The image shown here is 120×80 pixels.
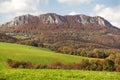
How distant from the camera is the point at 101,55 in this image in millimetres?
140000

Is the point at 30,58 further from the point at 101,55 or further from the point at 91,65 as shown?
the point at 101,55

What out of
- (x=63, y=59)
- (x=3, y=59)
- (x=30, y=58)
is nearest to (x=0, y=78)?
(x=3, y=59)

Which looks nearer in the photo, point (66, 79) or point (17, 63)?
point (66, 79)

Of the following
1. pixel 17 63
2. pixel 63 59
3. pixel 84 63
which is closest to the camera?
pixel 17 63

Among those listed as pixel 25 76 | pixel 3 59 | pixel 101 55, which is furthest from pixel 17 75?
pixel 101 55

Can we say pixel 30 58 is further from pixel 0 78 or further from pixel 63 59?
pixel 0 78

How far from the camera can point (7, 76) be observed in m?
20.3

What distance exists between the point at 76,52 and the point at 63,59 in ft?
119

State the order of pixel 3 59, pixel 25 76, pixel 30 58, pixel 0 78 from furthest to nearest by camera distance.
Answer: pixel 30 58 → pixel 3 59 → pixel 25 76 → pixel 0 78

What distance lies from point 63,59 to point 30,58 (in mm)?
14324

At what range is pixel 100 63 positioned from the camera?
81688mm

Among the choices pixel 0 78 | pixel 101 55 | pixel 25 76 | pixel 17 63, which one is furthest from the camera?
pixel 101 55

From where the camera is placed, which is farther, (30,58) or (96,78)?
(30,58)

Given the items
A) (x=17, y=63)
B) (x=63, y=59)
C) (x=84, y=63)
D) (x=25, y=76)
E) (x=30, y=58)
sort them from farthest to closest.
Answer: (x=63, y=59), (x=30, y=58), (x=84, y=63), (x=17, y=63), (x=25, y=76)
